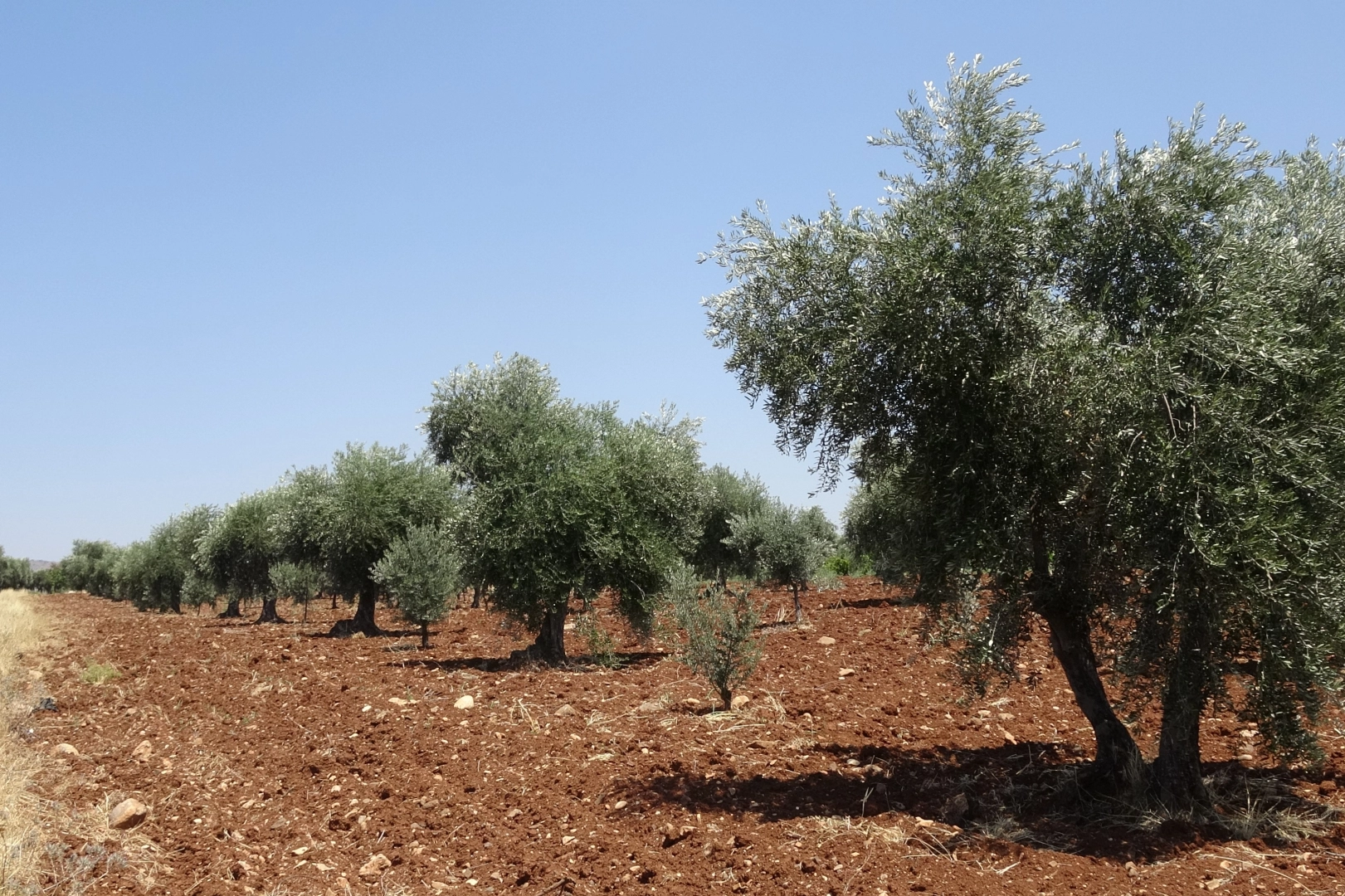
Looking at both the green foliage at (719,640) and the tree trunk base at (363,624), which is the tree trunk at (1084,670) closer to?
the green foliage at (719,640)

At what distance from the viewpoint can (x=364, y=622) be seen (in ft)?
97.5

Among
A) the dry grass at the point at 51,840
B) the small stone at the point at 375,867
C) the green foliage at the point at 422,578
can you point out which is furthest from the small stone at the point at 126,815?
the green foliage at the point at 422,578

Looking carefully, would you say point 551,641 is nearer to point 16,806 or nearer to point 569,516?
point 569,516

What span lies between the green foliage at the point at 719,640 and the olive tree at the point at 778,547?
45.6 feet

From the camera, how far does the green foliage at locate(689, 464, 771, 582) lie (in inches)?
1439

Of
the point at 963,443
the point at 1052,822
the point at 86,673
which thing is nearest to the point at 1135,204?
the point at 963,443

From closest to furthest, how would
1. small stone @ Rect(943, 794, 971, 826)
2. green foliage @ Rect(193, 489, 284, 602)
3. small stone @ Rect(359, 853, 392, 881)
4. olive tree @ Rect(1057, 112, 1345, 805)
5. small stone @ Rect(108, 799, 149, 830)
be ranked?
olive tree @ Rect(1057, 112, 1345, 805) → small stone @ Rect(359, 853, 392, 881) → small stone @ Rect(943, 794, 971, 826) → small stone @ Rect(108, 799, 149, 830) → green foliage @ Rect(193, 489, 284, 602)

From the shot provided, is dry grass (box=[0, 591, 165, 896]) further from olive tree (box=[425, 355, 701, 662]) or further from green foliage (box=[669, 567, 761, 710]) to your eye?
olive tree (box=[425, 355, 701, 662])

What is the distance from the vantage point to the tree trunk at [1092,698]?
926 centimetres

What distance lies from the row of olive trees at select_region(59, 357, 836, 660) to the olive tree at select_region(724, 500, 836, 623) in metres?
0.06

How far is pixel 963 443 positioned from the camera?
8.94 m

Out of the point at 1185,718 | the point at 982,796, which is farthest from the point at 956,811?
the point at 1185,718

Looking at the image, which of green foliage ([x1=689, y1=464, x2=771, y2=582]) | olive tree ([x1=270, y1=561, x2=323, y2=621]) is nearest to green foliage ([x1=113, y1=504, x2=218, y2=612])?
olive tree ([x1=270, y1=561, x2=323, y2=621])

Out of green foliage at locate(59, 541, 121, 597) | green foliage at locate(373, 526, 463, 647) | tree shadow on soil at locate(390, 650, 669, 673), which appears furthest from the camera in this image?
green foliage at locate(59, 541, 121, 597)
